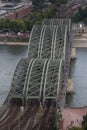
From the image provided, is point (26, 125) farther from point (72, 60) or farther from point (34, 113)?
point (72, 60)

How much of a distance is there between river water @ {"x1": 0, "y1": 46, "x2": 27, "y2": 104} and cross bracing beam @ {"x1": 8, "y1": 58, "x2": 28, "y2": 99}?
4.68 feet

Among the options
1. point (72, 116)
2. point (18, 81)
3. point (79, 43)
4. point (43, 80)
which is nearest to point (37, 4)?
point (79, 43)

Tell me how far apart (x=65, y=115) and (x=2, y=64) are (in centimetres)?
1546

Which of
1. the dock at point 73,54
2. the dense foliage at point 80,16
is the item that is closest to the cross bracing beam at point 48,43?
the dock at point 73,54

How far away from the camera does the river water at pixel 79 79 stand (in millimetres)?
36650

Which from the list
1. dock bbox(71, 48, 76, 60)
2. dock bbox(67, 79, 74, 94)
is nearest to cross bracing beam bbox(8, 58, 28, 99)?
dock bbox(67, 79, 74, 94)

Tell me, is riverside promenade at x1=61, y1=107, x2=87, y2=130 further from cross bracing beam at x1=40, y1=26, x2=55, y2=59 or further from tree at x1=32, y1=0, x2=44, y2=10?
tree at x1=32, y1=0, x2=44, y2=10

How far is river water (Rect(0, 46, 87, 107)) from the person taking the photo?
122 feet

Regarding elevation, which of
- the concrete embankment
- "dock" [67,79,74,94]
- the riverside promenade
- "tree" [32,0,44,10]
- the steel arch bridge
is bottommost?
the concrete embankment

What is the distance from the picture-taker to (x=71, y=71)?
44.5 m

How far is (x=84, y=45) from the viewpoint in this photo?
5547 centimetres

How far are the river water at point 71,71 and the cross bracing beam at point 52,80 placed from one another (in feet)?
7.28

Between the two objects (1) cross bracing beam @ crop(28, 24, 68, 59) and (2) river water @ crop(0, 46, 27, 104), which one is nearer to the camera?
(2) river water @ crop(0, 46, 27, 104)

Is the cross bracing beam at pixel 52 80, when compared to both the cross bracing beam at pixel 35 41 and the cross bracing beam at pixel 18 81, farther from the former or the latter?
the cross bracing beam at pixel 35 41
